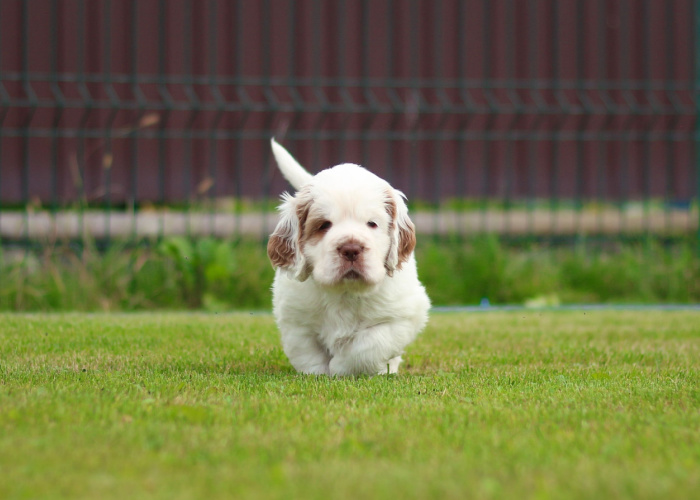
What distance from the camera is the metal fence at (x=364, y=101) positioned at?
8344 mm

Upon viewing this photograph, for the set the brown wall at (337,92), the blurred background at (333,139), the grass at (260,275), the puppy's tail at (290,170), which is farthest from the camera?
the brown wall at (337,92)

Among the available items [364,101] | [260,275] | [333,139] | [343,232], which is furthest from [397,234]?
[333,139]

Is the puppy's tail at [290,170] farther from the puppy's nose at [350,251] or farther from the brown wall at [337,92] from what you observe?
the brown wall at [337,92]

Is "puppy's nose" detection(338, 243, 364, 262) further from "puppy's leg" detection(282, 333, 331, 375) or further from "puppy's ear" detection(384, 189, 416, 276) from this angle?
"puppy's leg" detection(282, 333, 331, 375)

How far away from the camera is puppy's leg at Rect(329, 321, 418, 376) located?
11.0ft

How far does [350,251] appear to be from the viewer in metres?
3.15

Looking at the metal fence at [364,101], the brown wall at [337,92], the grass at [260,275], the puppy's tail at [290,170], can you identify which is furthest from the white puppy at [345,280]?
the brown wall at [337,92]

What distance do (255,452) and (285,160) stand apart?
2.00 meters

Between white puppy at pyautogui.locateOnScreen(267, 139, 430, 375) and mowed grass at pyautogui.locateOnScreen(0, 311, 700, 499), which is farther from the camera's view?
white puppy at pyautogui.locateOnScreen(267, 139, 430, 375)

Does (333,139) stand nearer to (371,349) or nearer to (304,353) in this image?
(304,353)

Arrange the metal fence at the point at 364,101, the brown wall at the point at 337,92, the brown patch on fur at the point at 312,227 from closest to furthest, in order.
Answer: the brown patch on fur at the point at 312,227, the metal fence at the point at 364,101, the brown wall at the point at 337,92

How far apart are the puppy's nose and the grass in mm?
3134

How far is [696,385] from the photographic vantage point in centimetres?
316

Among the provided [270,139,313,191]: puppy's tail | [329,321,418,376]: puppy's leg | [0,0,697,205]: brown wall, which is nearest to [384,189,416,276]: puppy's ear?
[329,321,418,376]: puppy's leg
